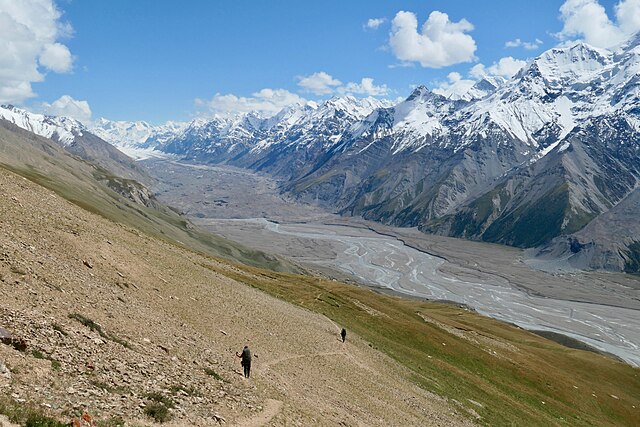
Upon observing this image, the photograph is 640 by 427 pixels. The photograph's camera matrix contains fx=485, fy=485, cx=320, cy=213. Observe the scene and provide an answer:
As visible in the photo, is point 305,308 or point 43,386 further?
point 305,308

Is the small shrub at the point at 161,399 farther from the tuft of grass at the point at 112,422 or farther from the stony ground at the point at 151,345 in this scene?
the tuft of grass at the point at 112,422

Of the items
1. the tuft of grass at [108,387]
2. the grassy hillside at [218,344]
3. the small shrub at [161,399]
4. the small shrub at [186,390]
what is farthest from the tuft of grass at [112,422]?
the small shrub at [186,390]

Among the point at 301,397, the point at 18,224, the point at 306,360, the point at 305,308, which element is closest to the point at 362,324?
A: the point at 305,308

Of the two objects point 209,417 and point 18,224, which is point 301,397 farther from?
point 18,224

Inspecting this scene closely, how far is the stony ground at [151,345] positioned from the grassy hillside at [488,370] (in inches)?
308

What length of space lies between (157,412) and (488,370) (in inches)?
2322

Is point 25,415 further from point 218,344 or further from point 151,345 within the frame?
point 218,344

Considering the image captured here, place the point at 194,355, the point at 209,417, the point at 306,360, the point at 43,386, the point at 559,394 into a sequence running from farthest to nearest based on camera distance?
the point at 559,394 < the point at 306,360 < the point at 194,355 < the point at 209,417 < the point at 43,386

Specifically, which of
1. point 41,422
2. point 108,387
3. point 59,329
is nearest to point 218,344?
point 59,329

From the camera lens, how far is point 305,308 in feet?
218

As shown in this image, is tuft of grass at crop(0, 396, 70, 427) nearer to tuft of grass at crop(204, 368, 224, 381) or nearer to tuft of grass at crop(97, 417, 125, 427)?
tuft of grass at crop(97, 417, 125, 427)

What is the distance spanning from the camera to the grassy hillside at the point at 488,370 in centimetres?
5394

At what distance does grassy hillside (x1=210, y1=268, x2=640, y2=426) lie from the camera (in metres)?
53.9

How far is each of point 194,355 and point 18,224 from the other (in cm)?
1758
